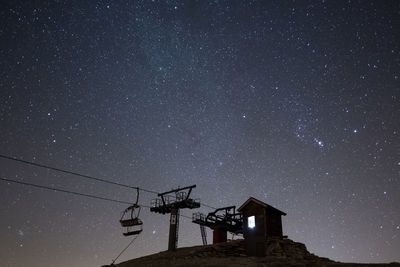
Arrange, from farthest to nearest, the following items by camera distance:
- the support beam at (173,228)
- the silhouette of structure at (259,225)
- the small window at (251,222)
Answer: the support beam at (173,228) → the small window at (251,222) → the silhouette of structure at (259,225)

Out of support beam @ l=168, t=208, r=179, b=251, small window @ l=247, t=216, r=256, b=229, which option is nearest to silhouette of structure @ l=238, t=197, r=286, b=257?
small window @ l=247, t=216, r=256, b=229

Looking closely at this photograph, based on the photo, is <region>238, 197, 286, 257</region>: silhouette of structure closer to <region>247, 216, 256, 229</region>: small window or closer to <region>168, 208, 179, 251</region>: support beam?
<region>247, 216, 256, 229</region>: small window

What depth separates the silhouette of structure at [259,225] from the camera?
2809cm

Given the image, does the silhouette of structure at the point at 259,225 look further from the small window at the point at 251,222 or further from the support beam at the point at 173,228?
the support beam at the point at 173,228

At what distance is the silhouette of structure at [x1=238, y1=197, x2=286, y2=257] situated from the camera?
28.1 meters

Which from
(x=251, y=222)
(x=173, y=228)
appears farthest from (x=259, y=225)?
(x=173, y=228)

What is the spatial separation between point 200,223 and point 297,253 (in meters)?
15.4

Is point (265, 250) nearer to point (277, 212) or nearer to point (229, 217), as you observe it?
point (277, 212)

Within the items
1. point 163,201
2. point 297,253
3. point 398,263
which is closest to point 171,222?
point 163,201

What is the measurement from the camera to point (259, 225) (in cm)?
2877

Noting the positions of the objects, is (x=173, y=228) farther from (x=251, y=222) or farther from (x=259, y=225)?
(x=259, y=225)

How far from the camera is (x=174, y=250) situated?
107 feet

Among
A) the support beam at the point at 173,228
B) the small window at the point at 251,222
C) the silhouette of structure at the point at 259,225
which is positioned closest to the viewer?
the silhouette of structure at the point at 259,225

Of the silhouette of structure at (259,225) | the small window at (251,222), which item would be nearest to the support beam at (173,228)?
the silhouette of structure at (259,225)
